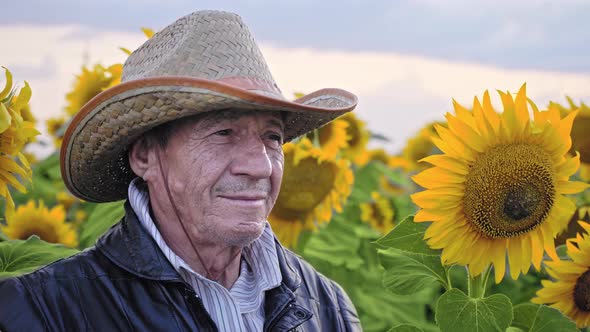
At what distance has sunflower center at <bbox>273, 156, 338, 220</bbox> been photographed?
4492 mm

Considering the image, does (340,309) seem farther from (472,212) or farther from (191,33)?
(191,33)

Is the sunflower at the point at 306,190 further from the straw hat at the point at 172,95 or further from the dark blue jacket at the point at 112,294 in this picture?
the dark blue jacket at the point at 112,294

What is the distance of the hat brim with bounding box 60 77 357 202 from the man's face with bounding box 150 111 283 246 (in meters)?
0.07

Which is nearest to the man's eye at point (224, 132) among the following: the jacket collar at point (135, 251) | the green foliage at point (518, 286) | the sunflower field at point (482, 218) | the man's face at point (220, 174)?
the man's face at point (220, 174)

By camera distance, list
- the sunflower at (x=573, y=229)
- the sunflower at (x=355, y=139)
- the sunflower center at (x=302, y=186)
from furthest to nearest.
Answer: the sunflower at (x=355, y=139)
the sunflower center at (x=302, y=186)
the sunflower at (x=573, y=229)

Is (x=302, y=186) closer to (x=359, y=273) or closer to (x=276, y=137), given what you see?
(x=359, y=273)

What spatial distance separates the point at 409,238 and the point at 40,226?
242 centimetres

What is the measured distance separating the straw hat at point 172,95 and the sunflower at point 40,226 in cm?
174

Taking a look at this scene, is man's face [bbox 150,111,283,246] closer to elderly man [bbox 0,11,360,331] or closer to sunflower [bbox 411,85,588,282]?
elderly man [bbox 0,11,360,331]

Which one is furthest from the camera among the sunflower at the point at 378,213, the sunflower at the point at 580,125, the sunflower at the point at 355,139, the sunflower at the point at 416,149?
the sunflower at the point at 416,149

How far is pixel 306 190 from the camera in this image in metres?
4.59

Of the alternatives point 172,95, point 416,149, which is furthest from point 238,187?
point 416,149

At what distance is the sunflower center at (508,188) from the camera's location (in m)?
2.42

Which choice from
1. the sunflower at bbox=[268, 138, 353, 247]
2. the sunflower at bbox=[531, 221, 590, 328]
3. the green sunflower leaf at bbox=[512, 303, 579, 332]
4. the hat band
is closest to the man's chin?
the hat band
